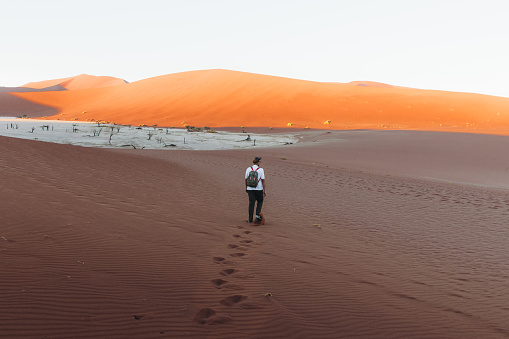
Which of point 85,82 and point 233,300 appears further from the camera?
point 85,82

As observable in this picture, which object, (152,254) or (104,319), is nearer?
(104,319)

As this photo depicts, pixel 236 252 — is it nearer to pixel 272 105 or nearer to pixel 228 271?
pixel 228 271

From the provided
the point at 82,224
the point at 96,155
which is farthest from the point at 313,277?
the point at 96,155

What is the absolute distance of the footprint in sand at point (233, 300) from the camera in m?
4.52

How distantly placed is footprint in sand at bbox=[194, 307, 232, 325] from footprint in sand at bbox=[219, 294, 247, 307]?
0.82ft

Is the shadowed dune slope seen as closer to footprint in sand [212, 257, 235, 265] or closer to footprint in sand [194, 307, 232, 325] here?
footprint in sand [212, 257, 235, 265]

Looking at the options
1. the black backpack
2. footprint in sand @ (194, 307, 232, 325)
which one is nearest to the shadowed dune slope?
the black backpack

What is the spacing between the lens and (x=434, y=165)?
79.7 feet

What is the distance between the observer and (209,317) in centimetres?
415

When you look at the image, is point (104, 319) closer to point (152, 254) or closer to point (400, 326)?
point (152, 254)

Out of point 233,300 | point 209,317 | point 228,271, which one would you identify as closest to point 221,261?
point 228,271

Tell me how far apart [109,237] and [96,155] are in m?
10.2

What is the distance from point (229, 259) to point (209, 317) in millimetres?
1969

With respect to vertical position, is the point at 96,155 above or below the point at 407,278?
above
